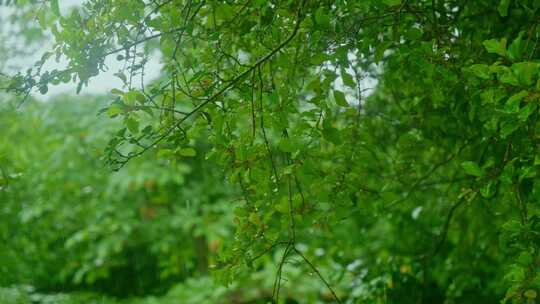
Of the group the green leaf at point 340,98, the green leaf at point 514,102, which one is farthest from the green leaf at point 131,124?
the green leaf at point 514,102

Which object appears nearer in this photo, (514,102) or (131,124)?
(514,102)

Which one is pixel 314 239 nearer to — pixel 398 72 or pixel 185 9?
pixel 398 72

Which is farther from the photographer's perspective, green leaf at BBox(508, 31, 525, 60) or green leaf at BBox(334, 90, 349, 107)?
green leaf at BBox(334, 90, 349, 107)

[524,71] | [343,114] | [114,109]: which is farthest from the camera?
[343,114]

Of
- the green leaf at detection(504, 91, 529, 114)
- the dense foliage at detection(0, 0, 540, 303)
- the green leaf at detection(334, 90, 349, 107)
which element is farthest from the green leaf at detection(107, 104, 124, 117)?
the green leaf at detection(504, 91, 529, 114)

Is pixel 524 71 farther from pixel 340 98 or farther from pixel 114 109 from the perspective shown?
pixel 114 109

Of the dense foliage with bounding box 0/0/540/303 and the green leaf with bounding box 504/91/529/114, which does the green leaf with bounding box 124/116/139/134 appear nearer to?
the dense foliage with bounding box 0/0/540/303

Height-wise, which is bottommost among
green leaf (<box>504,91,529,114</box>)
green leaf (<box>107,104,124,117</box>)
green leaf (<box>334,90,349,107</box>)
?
green leaf (<box>504,91,529,114</box>)

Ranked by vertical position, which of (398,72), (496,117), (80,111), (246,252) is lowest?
(246,252)

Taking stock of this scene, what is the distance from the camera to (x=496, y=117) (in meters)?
1.15

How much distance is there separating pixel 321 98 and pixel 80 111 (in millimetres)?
3141

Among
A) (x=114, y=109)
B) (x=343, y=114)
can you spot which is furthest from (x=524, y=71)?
(x=114, y=109)

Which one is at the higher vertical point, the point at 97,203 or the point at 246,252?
the point at 97,203

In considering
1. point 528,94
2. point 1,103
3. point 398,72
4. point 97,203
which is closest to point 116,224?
point 97,203
